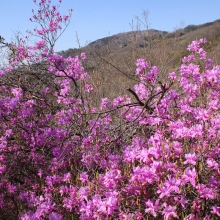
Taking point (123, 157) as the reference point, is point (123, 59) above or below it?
above

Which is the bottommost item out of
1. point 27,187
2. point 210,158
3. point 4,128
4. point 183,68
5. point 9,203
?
point 9,203

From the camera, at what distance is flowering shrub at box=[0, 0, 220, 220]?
82.2 inches

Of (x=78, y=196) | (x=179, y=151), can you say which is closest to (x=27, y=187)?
(x=78, y=196)

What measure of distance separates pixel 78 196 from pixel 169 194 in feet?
2.84

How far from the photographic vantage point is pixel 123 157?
258 cm

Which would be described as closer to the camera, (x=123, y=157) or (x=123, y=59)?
(x=123, y=157)

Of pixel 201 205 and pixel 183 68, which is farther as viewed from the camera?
pixel 183 68

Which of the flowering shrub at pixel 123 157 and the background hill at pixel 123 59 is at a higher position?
the background hill at pixel 123 59

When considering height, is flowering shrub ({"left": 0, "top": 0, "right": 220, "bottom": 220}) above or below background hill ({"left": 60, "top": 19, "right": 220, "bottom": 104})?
below

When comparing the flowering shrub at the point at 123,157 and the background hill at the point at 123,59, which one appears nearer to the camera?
the flowering shrub at the point at 123,157

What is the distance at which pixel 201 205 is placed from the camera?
207cm

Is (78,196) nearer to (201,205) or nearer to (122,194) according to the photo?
(122,194)

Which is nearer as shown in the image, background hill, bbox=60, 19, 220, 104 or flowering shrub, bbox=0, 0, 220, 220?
flowering shrub, bbox=0, 0, 220, 220

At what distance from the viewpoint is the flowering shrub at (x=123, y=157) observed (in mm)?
2088
